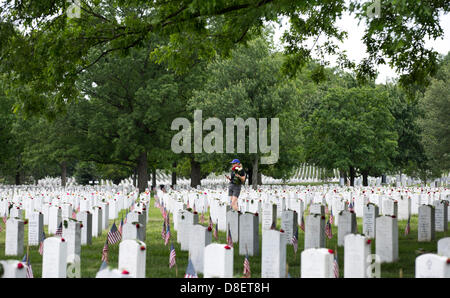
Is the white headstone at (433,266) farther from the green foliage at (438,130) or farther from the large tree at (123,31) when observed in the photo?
the green foliage at (438,130)

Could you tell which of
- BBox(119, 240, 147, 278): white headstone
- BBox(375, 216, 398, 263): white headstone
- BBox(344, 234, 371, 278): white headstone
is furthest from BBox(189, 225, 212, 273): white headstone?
BBox(375, 216, 398, 263): white headstone

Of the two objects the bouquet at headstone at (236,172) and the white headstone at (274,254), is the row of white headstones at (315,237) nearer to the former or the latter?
the white headstone at (274,254)

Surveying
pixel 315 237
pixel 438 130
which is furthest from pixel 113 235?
pixel 438 130

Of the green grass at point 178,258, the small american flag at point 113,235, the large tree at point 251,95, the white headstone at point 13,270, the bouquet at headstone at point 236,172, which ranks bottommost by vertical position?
the green grass at point 178,258

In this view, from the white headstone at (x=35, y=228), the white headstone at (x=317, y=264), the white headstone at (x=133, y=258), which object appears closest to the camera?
the white headstone at (x=317, y=264)

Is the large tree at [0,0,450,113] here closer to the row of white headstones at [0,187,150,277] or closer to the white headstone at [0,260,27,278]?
the row of white headstones at [0,187,150,277]

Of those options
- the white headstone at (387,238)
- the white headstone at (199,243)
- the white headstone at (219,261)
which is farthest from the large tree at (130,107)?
the white headstone at (219,261)

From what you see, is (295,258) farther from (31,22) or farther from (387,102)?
(387,102)

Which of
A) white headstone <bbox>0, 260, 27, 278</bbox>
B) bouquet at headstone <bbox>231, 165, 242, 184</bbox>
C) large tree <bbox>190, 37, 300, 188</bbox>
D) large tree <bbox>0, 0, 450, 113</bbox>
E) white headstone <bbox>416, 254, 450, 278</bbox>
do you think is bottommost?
white headstone <bbox>0, 260, 27, 278</bbox>

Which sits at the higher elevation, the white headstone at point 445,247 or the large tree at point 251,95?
the large tree at point 251,95

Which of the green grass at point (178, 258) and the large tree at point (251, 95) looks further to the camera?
the large tree at point (251, 95)

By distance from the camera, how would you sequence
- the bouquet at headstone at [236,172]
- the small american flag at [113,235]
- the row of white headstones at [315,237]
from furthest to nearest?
the bouquet at headstone at [236,172] → the small american flag at [113,235] → the row of white headstones at [315,237]

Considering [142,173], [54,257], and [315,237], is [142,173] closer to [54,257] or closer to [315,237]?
[315,237]

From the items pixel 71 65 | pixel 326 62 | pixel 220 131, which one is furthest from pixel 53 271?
pixel 220 131
